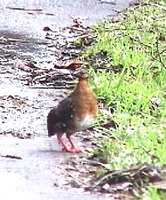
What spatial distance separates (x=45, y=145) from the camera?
20.0 ft

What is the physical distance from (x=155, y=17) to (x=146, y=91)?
3769 millimetres

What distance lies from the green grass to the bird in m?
0.22

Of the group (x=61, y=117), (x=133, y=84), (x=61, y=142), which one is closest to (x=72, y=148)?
(x=61, y=142)

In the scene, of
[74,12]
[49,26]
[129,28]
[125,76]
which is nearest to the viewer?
[125,76]

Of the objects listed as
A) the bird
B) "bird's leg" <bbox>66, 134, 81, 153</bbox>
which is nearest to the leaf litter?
"bird's leg" <bbox>66, 134, 81, 153</bbox>

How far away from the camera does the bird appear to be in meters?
5.71

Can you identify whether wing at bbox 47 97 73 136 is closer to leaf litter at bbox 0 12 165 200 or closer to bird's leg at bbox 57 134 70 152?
bird's leg at bbox 57 134 70 152

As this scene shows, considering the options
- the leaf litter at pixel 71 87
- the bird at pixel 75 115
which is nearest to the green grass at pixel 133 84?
the leaf litter at pixel 71 87

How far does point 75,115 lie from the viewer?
18.7 ft

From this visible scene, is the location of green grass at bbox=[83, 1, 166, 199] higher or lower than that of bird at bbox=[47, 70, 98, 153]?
lower

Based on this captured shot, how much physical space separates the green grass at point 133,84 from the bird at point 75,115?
0.71 ft

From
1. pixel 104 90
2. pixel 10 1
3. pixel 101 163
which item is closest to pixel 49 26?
pixel 10 1

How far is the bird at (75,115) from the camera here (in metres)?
5.71

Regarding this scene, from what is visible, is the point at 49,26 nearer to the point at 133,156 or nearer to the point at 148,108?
the point at 148,108
